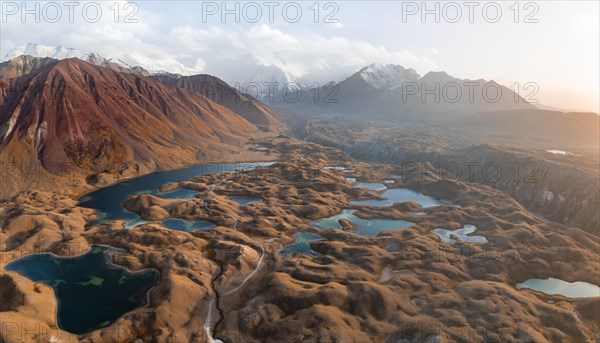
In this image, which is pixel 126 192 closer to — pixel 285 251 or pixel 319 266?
pixel 285 251

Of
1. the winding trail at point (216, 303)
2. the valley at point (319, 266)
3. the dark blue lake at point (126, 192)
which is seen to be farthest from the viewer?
the dark blue lake at point (126, 192)

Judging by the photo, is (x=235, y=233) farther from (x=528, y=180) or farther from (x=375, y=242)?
(x=528, y=180)

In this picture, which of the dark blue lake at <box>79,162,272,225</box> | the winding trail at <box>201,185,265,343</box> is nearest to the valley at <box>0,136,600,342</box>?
the winding trail at <box>201,185,265,343</box>

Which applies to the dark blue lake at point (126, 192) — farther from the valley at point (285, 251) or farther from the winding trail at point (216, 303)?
the winding trail at point (216, 303)

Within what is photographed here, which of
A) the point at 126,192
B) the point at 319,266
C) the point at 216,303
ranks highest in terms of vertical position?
the point at 126,192

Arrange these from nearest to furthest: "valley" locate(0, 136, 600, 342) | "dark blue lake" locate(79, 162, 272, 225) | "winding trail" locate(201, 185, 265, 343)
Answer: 1. "winding trail" locate(201, 185, 265, 343)
2. "valley" locate(0, 136, 600, 342)
3. "dark blue lake" locate(79, 162, 272, 225)

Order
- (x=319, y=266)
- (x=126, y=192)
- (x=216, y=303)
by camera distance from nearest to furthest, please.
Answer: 1. (x=216, y=303)
2. (x=319, y=266)
3. (x=126, y=192)

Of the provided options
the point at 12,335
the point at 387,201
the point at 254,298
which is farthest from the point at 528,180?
the point at 12,335

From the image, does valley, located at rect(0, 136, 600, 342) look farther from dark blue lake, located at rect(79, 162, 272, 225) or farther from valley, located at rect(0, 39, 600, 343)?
dark blue lake, located at rect(79, 162, 272, 225)

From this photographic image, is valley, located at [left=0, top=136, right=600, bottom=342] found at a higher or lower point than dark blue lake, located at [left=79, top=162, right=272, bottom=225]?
lower

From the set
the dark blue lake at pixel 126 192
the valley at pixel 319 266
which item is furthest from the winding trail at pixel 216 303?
the dark blue lake at pixel 126 192

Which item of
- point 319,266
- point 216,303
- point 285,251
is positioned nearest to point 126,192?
point 285,251
